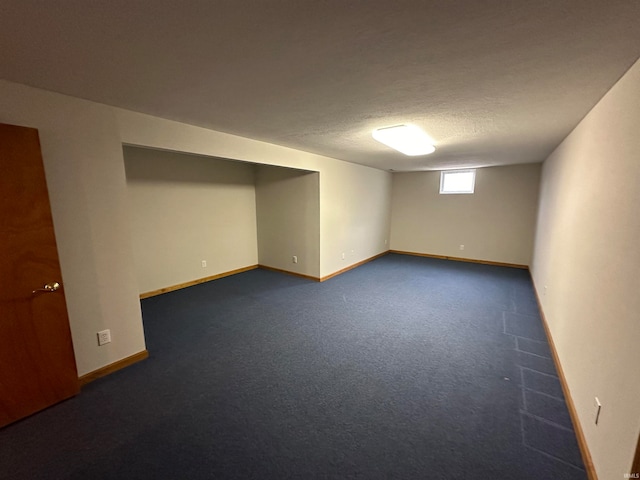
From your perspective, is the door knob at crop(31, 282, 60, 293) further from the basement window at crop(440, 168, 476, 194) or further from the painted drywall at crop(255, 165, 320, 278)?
the basement window at crop(440, 168, 476, 194)

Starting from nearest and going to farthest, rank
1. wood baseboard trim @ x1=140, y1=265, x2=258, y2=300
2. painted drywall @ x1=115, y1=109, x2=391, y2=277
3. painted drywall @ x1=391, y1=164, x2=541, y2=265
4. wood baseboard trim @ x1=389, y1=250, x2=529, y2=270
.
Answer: painted drywall @ x1=115, y1=109, x2=391, y2=277 < wood baseboard trim @ x1=140, y1=265, x2=258, y2=300 < painted drywall @ x1=391, y1=164, x2=541, y2=265 < wood baseboard trim @ x1=389, y1=250, x2=529, y2=270

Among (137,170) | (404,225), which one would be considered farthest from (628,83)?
(404,225)

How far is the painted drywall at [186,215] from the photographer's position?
3.96 metres

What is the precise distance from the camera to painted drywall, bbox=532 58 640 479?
3.96 ft

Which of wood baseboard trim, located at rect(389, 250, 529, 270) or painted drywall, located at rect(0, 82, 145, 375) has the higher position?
painted drywall, located at rect(0, 82, 145, 375)

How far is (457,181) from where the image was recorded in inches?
250

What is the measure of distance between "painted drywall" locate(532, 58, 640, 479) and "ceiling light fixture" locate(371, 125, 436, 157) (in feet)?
4.34

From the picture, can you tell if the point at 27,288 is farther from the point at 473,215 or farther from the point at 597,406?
the point at 473,215

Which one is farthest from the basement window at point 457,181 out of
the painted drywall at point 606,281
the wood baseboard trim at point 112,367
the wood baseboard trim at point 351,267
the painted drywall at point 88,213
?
the wood baseboard trim at point 112,367

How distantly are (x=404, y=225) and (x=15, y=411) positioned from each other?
6.99m

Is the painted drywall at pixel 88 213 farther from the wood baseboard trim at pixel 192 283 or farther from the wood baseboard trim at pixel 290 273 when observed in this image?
the wood baseboard trim at pixel 290 273

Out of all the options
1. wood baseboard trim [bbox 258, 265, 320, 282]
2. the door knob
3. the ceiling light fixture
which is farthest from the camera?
wood baseboard trim [bbox 258, 265, 320, 282]

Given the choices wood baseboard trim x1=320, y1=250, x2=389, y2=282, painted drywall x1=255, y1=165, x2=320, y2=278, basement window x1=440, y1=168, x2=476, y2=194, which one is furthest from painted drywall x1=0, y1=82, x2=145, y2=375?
basement window x1=440, y1=168, x2=476, y2=194

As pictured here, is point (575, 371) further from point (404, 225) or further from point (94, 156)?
point (404, 225)
